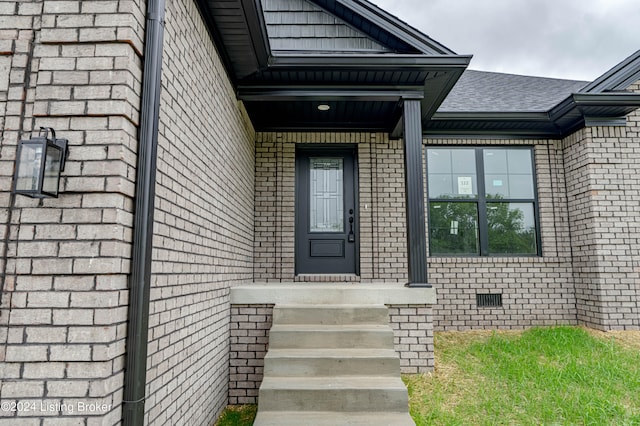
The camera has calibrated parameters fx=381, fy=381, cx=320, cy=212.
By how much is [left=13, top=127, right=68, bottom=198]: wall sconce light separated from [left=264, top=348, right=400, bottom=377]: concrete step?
215 centimetres

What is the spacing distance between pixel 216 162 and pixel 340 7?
2.84 meters

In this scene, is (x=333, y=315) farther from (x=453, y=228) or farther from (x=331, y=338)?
(x=453, y=228)

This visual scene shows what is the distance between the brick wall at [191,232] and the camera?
212cm

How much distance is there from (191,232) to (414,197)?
2.35 metres

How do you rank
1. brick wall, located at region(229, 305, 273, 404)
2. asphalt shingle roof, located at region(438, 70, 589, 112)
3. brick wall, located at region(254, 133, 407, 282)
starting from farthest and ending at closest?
asphalt shingle roof, located at region(438, 70, 589, 112) → brick wall, located at region(254, 133, 407, 282) → brick wall, located at region(229, 305, 273, 404)

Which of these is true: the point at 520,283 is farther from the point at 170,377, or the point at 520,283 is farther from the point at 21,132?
the point at 21,132

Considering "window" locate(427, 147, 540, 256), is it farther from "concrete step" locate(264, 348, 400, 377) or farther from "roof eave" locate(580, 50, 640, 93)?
"concrete step" locate(264, 348, 400, 377)

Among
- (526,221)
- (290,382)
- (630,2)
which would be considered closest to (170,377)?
(290,382)

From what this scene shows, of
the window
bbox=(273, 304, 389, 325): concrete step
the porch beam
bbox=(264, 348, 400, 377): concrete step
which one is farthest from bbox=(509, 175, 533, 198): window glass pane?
bbox=(264, 348, 400, 377): concrete step

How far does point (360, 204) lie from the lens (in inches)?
210

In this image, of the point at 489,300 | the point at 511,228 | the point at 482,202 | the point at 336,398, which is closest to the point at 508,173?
the point at 482,202

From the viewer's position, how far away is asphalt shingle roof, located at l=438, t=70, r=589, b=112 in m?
5.60

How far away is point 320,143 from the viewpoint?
545 centimetres

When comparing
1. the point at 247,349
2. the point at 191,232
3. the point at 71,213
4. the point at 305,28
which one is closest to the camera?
the point at 71,213
